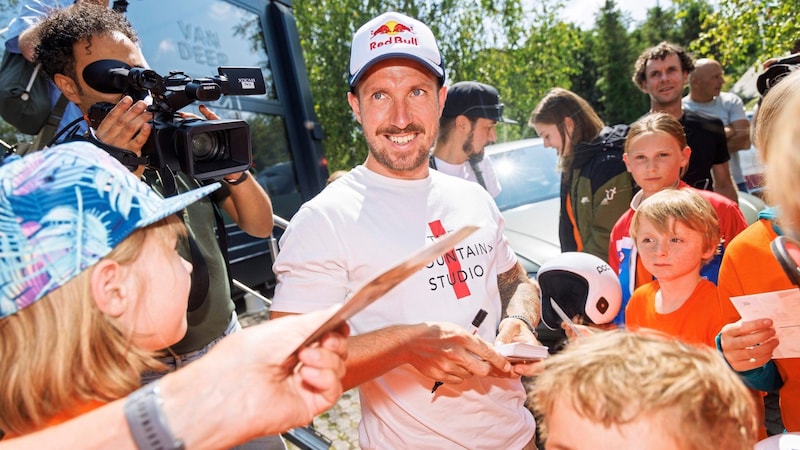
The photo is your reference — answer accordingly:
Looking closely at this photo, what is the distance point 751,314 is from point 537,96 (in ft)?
64.2

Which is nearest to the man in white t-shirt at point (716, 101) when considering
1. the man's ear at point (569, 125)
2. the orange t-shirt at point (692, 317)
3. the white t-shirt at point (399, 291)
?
the man's ear at point (569, 125)

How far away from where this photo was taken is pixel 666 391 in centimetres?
94

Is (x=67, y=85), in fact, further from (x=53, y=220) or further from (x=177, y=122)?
(x=53, y=220)

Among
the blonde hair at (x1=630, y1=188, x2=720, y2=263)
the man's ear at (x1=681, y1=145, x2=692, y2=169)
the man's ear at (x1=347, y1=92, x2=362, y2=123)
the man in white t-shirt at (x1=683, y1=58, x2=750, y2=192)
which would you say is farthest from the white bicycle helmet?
the man in white t-shirt at (x1=683, y1=58, x2=750, y2=192)

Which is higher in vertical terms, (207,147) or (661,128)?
(207,147)

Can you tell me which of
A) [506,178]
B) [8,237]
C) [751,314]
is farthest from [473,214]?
[506,178]

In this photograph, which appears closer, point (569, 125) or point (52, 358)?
point (52, 358)

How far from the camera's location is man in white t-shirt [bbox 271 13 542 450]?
4.66 feet

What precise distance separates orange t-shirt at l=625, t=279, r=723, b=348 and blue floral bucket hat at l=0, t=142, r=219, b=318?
5.85 feet

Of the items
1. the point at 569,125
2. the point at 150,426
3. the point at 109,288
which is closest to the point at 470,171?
the point at 569,125

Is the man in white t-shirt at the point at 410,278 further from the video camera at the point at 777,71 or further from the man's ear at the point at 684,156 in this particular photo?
the man's ear at the point at 684,156

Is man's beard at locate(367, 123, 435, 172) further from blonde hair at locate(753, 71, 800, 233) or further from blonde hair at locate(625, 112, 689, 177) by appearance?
blonde hair at locate(625, 112, 689, 177)

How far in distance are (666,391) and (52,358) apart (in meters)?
0.97

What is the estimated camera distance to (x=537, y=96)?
20219 mm
